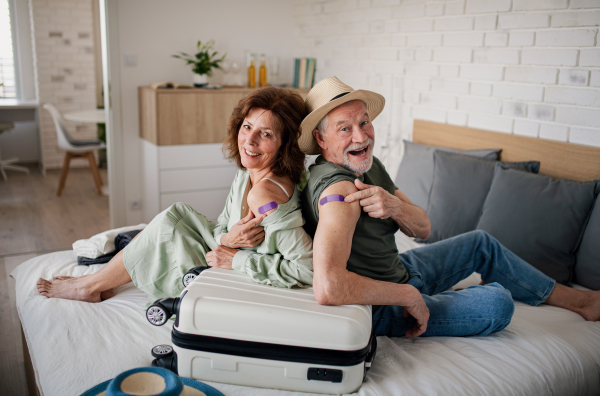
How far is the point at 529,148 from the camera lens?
2.51 meters

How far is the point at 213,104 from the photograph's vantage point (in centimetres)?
388

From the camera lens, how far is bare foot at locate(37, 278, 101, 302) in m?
A: 1.81

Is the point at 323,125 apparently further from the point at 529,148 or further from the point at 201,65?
the point at 201,65

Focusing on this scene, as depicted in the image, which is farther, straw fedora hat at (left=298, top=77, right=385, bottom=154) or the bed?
straw fedora hat at (left=298, top=77, right=385, bottom=154)

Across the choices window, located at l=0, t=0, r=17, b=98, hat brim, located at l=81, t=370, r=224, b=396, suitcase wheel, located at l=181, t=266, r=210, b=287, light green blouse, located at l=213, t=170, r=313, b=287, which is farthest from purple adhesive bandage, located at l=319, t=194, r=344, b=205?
window, located at l=0, t=0, r=17, b=98

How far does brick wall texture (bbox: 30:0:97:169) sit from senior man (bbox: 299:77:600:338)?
17.4ft

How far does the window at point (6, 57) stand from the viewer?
5739 mm

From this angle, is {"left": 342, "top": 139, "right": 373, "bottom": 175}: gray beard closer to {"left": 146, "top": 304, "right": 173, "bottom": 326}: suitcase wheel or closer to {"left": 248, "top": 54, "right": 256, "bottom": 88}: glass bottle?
{"left": 146, "top": 304, "right": 173, "bottom": 326}: suitcase wheel

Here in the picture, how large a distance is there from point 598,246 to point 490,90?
3.53ft

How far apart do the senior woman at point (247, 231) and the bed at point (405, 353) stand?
4.9 inches

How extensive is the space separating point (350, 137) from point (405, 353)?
694mm

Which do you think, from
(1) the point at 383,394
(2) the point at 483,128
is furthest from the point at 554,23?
(1) the point at 383,394

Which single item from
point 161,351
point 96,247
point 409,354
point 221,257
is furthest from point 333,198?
point 96,247

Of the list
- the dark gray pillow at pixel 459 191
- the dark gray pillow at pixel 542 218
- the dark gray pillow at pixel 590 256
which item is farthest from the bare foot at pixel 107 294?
the dark gray pillow at pixel 590 256
